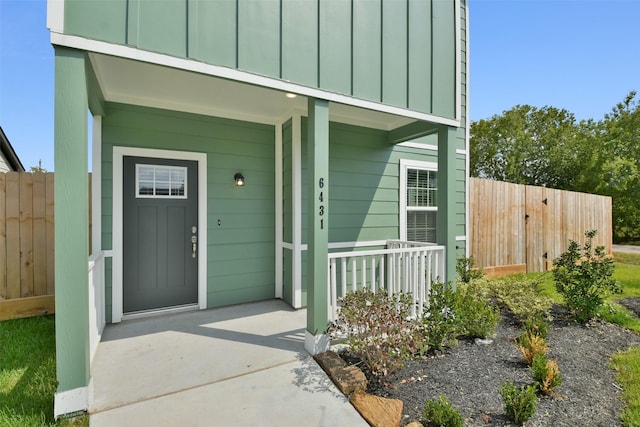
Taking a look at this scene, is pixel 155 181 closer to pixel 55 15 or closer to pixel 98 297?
pixel 98 297

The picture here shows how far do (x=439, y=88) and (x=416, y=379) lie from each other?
3216 mm

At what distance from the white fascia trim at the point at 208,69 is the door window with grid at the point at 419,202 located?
175cm

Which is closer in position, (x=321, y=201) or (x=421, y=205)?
(x=321, y=201)

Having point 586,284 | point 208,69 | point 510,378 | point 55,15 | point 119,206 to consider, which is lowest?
point 510,378

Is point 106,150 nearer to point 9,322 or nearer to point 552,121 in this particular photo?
point 9,322

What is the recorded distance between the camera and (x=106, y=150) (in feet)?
11.2

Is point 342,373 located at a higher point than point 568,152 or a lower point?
lower

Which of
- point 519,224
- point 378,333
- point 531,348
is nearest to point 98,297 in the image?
point 378,333

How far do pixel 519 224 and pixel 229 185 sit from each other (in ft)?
19.4

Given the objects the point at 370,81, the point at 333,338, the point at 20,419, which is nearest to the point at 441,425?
the point at 333,338

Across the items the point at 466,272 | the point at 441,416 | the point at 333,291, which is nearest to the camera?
the point at 441,416

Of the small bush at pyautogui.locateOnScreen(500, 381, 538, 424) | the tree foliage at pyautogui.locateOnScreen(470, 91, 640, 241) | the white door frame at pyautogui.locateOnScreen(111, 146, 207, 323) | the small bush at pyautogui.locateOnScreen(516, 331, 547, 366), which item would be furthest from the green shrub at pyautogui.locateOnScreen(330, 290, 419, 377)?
the tree foliage at pyautogui.locateOnScreen(470, 91, 640, 241)

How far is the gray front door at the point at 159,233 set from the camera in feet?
11.8

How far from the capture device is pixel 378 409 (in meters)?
2.01
